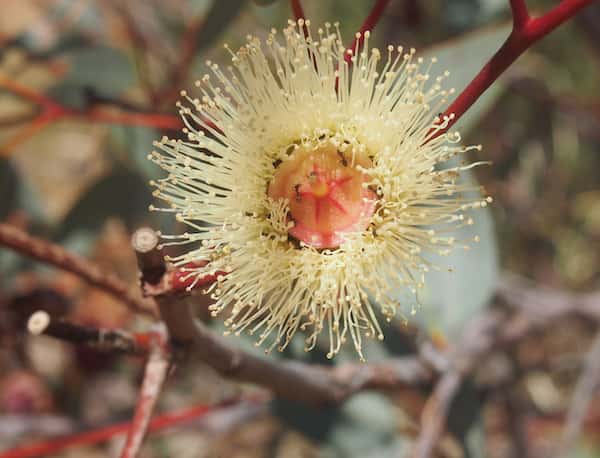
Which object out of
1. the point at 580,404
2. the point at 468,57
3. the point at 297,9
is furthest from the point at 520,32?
the point at 580,404

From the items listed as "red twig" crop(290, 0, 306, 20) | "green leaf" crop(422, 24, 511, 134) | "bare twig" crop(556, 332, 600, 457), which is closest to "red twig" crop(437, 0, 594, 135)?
"red twig" crop(290, 0, 306, 20)

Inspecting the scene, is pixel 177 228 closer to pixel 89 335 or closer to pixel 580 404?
pixel 89 335

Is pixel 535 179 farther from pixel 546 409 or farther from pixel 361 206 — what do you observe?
pixel 361 206

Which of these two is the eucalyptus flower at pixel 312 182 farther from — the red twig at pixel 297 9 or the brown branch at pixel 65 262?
the brown branch at pixel 65 262

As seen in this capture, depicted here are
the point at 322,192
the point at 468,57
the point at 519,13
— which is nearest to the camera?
the point at 519,13

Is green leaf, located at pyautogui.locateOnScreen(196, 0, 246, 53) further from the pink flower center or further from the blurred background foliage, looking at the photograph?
the pink flower center

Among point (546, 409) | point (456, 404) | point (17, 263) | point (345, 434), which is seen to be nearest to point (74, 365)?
point (17, 263)
